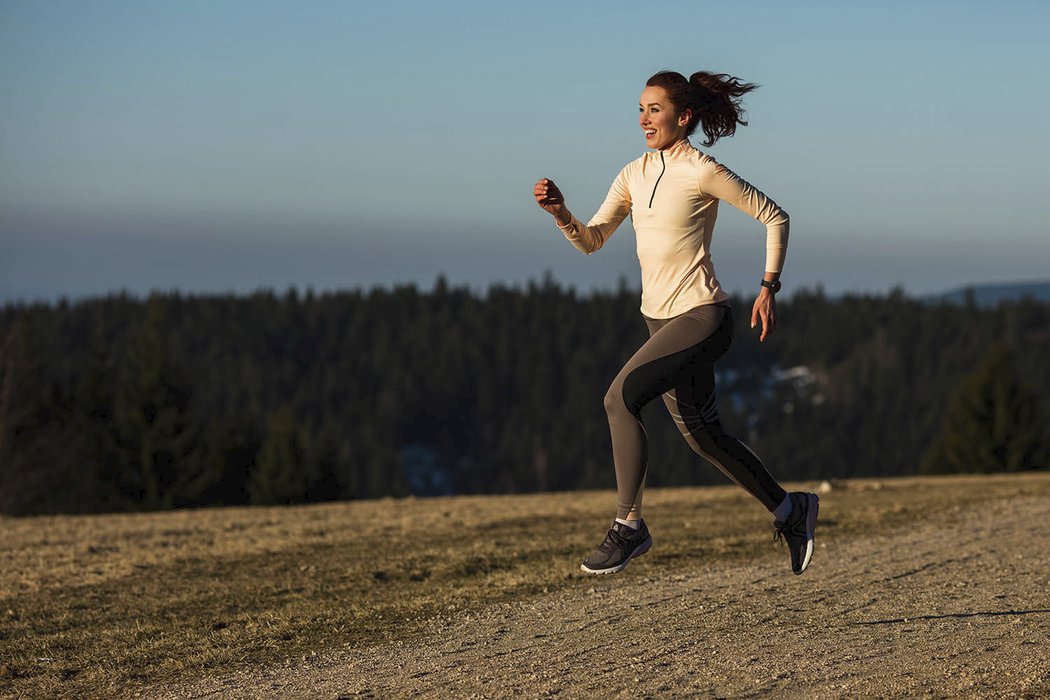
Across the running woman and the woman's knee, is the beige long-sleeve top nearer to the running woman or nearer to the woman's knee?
the running woman

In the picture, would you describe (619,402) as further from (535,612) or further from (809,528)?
(535,612)

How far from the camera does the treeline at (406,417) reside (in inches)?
2328

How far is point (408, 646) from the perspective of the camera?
7.79 m

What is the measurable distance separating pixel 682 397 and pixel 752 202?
1114mm

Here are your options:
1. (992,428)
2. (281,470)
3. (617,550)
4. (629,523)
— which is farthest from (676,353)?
(992,428)

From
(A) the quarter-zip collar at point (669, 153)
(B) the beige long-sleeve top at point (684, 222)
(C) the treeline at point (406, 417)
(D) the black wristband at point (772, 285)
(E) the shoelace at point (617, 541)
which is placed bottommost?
(C) the treeline at point (406, 417)

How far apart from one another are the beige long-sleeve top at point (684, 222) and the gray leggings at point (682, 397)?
118mm

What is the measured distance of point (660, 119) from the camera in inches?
282

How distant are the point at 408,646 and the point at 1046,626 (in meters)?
3.63

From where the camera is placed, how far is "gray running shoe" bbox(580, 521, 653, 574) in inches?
297

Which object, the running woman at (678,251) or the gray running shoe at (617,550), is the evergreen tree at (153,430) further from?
the running woman at (678,251)

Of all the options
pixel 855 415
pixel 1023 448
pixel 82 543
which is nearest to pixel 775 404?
pixel 855 415

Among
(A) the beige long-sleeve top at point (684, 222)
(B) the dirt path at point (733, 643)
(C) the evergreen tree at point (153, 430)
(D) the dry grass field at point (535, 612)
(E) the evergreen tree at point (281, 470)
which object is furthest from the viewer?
(C) the evergreen tree at point (153, 430)

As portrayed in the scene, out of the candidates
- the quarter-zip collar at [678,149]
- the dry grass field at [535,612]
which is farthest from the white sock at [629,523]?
the quarter-zip collar at [678,149]
